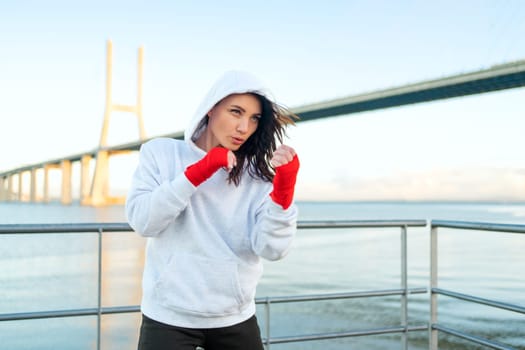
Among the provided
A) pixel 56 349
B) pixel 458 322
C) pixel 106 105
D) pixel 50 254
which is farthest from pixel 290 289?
pixel 106 105

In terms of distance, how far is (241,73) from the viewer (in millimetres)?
1145

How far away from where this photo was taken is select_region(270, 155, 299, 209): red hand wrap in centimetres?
103

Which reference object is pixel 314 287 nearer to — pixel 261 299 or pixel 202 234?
pixel 261 299

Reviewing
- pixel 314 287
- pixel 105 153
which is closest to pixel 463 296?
pixel 314 287

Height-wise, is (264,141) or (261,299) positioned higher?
(264,141)

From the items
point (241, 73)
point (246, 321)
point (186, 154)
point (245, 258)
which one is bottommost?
point (246, 321)

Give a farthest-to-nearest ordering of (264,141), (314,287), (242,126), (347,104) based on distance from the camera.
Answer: (347,104) < (314,287) < (264,141) < (242,126)

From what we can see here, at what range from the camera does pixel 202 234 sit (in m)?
1.10

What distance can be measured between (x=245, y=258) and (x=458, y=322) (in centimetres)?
489

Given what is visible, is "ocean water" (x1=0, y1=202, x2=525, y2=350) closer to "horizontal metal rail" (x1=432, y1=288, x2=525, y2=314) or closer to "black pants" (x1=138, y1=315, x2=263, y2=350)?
"horizontal metal rail" (x1=432, y1=288, x2=525, y2=314)

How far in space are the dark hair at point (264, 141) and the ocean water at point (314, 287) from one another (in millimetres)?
3501

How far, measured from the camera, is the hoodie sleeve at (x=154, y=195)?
3.36ft

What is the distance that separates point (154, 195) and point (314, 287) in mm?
7346

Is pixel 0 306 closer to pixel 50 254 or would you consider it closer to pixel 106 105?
pixel 50 254
